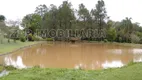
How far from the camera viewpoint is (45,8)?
50500 millimetres

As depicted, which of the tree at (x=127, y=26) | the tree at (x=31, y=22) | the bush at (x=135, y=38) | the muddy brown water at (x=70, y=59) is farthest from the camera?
the tree at (x=31, y=22)

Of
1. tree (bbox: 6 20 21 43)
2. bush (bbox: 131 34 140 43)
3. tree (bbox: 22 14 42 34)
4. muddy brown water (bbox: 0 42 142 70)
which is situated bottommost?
muddy brown water (bbox: 0 42 142 70)

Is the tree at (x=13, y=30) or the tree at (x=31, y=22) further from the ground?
the tree at (x=31, y=22)

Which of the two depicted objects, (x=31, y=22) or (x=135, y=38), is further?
(x=31, y=22)

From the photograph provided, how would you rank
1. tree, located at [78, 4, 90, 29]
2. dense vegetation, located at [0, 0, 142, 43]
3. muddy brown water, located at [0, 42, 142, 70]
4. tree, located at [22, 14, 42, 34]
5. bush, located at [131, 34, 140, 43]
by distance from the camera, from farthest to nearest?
tree, located at [22, 14, 42, 34], tree, located at [78, 4, 90, 29], dense vegetation, located at [0, 0, 142, 43], bush, located at [131, 34, 140, 43], muddy brown water, located at [0, 42, 142, 70]

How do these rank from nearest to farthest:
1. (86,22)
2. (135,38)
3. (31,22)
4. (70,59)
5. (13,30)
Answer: (70,59) < (13,30) < (135,38) < (86,22) < (31,22)

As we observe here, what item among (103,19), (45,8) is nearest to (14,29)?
(103,19)

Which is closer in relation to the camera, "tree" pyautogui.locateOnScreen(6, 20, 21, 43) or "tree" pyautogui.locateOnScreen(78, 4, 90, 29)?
"tree" pyautogui.locateOnScreen(6, 20, 21, 43)

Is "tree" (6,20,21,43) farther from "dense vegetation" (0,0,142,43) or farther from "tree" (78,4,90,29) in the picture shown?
"tree" (78,4,90,29)

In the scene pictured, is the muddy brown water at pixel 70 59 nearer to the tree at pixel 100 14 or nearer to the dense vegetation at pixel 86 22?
the dense vegetation at pixel 86 22

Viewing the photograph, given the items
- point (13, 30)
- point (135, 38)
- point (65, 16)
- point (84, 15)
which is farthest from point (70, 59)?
point (84, 15)

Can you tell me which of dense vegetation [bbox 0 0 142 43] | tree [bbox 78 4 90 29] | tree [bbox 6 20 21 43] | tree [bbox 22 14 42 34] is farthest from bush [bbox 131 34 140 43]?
tree [bbox 6 20 21 43]

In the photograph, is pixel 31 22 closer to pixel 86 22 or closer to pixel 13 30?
pixel 86 22

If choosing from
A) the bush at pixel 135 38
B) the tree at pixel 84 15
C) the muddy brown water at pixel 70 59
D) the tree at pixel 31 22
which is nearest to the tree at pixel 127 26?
the bush at pixel 135 38
